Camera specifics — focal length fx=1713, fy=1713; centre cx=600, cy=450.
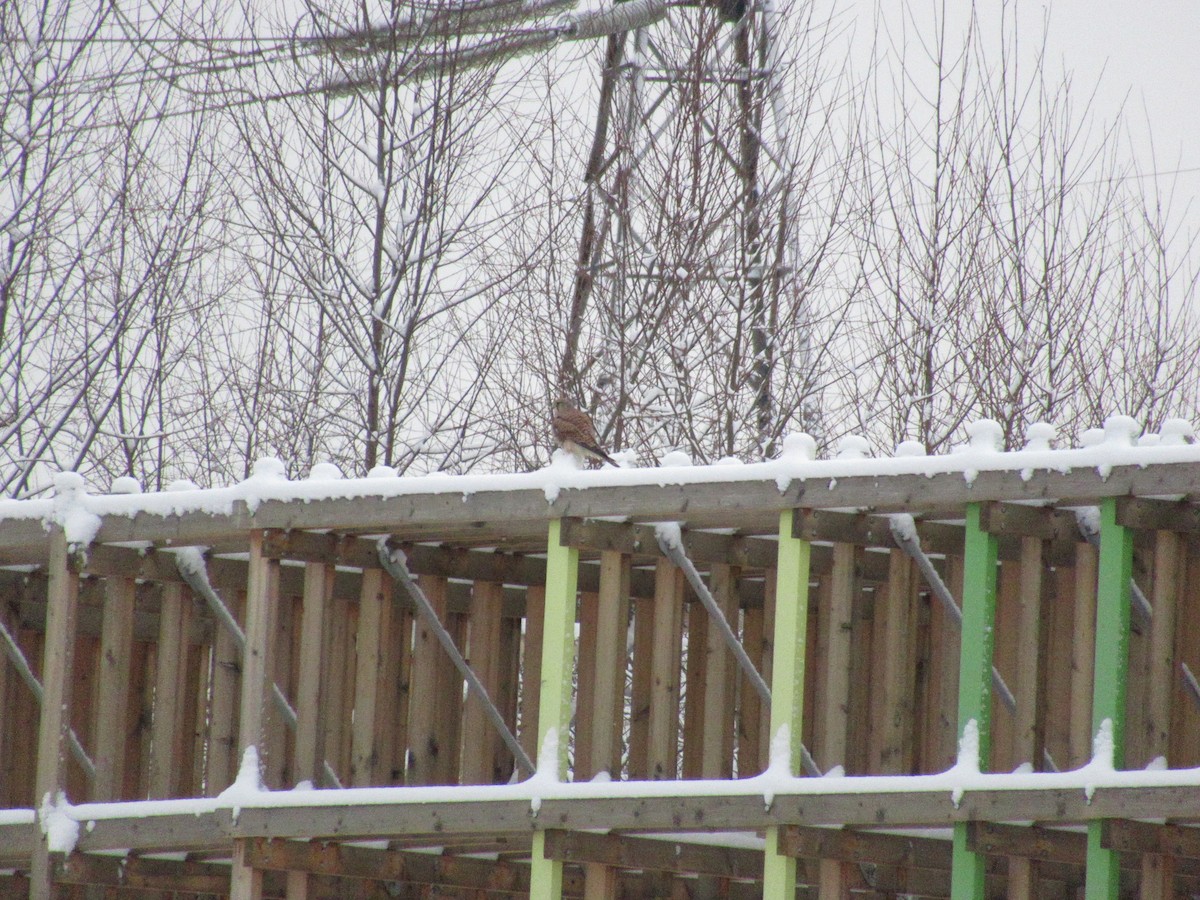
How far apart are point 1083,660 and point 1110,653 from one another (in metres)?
0.35

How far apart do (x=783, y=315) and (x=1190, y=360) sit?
4241mm

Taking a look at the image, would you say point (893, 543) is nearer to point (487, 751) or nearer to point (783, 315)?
point (487, 751)

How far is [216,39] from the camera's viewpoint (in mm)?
17219

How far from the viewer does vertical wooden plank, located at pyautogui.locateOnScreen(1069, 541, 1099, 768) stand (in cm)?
865

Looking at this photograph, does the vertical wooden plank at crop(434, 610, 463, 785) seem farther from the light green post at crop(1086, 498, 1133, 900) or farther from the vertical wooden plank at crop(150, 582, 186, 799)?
the light green post at crop(1086, 498, 1133, 900)

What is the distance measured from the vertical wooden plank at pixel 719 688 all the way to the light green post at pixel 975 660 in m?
1.80

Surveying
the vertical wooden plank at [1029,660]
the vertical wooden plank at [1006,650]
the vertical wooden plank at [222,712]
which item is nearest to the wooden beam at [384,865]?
the vertical wooden plank at [222,712]

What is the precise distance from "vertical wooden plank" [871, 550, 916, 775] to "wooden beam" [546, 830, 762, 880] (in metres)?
0.97

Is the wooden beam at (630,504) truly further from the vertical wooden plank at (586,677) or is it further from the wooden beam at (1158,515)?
the vertical wooden plank at (586,677)

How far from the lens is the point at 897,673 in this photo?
9312mm

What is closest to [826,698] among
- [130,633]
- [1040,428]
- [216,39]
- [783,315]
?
[1040,428]

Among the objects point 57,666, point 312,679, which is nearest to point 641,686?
point 312,679

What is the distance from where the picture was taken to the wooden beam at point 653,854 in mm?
9336

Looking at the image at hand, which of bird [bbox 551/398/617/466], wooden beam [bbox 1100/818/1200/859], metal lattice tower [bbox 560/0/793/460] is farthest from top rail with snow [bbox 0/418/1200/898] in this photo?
metal lattice tower [bbox 560/0/793/460]
